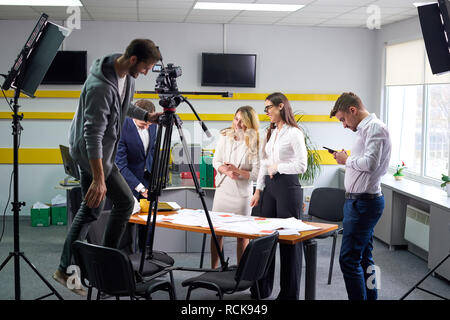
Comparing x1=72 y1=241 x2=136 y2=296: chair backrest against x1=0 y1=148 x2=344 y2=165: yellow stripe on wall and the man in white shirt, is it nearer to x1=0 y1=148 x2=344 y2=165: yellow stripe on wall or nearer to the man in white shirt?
the man in white shirt

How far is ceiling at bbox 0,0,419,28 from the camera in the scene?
224 inches

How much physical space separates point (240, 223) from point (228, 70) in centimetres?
383

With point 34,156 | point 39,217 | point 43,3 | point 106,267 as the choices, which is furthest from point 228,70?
point 106,267

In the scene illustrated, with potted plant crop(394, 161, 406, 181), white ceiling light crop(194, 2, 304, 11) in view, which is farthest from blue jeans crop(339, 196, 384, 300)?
white ceiling light crop(194, 2, 304, 11)

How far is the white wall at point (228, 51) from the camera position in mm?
6914

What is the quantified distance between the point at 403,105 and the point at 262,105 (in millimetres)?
1800

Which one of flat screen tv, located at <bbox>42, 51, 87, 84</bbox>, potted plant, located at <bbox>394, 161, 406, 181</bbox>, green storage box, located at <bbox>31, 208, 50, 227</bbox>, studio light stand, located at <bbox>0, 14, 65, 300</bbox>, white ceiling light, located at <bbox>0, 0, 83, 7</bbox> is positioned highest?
white ceiling light, located at <bbox>0, 0, 83, 7</bbox>

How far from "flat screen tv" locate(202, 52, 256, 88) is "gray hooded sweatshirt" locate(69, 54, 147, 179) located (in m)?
4.48

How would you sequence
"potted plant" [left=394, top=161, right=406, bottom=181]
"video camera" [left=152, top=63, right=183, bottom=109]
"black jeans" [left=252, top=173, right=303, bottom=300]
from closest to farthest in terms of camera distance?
"video camera" [left=152, top=63, right=183, bottom=109], "black jeans" [left=252, top=173, right=303, bottom=300], "potted plant" [left=394, top=161, right=406, bottom=181]

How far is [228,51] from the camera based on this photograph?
710cm

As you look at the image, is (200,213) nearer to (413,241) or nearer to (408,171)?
(413,241)

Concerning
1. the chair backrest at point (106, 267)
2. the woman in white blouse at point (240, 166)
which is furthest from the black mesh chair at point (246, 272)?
the woman in white blouse at point (240, 166)

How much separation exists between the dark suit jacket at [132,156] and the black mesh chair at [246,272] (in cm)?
137

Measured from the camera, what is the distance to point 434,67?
10.6 feet
